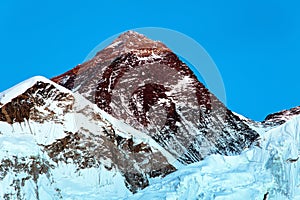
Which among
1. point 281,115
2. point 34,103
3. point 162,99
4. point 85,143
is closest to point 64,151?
point 85,143

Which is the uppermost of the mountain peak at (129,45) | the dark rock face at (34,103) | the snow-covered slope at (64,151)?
the mountain peak at (129,45)

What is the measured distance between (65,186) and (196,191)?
38.6m

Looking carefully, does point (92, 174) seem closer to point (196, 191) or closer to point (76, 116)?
point (76, 116)

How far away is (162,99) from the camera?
126 m

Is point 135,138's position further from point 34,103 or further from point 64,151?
point 34,103

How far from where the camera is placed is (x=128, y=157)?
84.7 meters

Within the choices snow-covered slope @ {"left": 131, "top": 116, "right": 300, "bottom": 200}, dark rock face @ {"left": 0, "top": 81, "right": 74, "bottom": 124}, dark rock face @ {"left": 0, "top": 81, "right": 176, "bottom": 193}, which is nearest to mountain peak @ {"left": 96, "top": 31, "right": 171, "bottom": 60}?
dark rock face @ {"left": 0, "top": 81, "right": 176, "bottom": 193}

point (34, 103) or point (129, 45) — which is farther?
point (129, 45)

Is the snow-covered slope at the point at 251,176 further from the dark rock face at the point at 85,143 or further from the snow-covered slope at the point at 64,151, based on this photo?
the dark rock face at the point at 85,143

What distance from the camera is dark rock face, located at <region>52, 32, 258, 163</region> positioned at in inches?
4446

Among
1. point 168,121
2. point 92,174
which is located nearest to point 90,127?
point 92,174

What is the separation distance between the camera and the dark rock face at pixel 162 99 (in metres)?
113

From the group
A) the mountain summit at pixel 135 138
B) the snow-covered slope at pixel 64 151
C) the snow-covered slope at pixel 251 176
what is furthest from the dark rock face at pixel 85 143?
the snow-covered slope at pixel 251 176

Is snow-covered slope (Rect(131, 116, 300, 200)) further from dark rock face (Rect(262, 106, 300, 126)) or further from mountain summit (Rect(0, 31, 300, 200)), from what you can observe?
dark rock face (Rect(262, 106, 300, 126))
